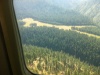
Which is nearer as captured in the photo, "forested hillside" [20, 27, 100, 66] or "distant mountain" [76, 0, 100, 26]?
"distant mountain" [76, 0, 100, 26]

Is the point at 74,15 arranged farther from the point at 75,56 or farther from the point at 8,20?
the point at 8,20

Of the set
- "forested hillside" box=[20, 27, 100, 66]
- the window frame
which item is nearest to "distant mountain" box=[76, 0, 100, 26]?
"forested hillside" box=[20, 27, 100, 66]

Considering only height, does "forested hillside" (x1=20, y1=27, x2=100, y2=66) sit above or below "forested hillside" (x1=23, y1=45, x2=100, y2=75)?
above

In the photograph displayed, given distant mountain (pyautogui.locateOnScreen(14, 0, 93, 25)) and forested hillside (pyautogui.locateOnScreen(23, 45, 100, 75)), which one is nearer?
distant mountain (pyautogui.locateOnScreen(14, 0, 93, 25))

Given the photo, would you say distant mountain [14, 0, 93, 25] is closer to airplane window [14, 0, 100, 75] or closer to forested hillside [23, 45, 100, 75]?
airplane window [14, 0, 100, 75]

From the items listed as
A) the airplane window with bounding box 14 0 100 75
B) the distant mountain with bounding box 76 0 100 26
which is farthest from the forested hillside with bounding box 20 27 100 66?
the distant mountain with bounding box 76 0 100 26

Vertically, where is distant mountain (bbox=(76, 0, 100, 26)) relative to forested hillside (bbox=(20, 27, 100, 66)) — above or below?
above

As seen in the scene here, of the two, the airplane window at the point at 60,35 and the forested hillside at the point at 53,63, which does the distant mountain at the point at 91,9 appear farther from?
the forested hillside at the point at 53,63

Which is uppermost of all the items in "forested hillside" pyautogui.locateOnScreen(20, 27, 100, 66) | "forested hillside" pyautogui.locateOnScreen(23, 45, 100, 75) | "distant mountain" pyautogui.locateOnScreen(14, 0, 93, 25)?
"distant mountain" pyautogui.locateOnScreen(14, 0, 93, 25)
